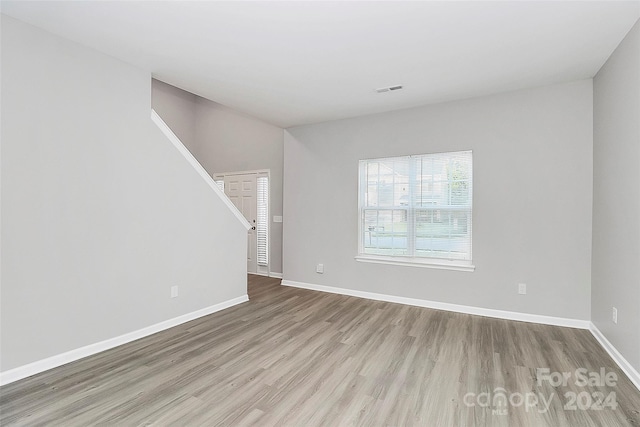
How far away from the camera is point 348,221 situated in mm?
4844

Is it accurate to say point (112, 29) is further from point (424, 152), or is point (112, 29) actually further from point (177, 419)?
point (424, 152)

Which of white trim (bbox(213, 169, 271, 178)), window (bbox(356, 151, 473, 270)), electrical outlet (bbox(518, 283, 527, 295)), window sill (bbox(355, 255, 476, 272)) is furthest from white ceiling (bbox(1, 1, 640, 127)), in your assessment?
white trim (bbox(213, 169, 271, 178))

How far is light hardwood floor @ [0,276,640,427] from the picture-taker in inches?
77.0

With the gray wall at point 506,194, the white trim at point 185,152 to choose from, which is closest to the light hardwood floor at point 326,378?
the gray wall at point 506,194

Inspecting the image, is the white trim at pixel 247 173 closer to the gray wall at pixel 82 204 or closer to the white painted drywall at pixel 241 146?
the white painted drywall at pixel 241 146

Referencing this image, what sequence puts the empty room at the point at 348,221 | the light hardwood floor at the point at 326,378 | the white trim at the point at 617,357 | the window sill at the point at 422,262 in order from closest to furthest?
the light hardwood floor at the point at 326,378 → the empty room at the point at 348,221 → the white trim at the point at 617,357 → the window sill at the point at 422,262

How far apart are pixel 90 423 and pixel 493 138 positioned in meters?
4.58

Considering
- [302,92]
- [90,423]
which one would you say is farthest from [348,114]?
[90,423]

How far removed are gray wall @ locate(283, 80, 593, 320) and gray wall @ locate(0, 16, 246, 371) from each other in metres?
2.36

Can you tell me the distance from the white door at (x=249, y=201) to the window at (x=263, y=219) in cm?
11

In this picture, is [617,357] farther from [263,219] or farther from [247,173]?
[247,173]

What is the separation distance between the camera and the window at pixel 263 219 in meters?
6.20

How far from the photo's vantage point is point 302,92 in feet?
12.4

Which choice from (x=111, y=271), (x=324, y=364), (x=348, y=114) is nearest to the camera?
(x=324, y=364)
